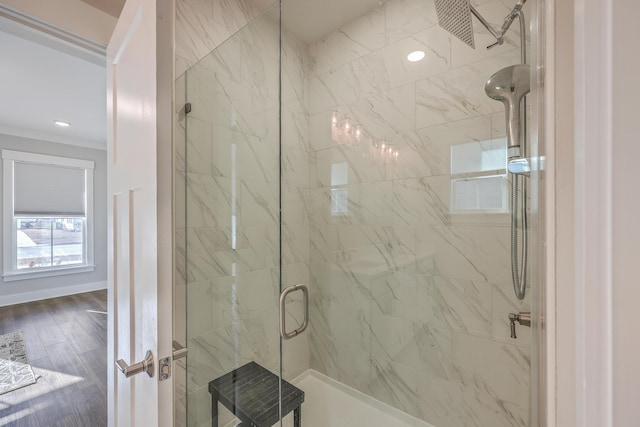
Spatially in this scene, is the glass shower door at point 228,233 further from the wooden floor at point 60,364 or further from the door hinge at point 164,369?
the wooden floor at point 60,364

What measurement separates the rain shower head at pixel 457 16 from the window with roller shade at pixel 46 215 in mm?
5638

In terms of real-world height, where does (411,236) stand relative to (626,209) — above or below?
below

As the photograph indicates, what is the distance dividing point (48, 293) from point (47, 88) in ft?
11.1

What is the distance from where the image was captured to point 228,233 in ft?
4.34

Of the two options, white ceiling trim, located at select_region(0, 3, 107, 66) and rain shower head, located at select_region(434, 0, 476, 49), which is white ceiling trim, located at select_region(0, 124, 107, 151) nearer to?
white ceiling trim, located at select_region(0, 3, 107, 66)

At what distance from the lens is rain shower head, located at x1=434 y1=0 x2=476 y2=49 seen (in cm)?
113

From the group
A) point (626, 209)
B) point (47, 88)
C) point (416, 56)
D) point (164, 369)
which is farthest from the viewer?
point (47, 88)

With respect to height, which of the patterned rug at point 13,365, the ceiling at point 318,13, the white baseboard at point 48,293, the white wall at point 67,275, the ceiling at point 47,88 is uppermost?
the ceiling at point 318,13

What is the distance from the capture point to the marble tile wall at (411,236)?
1.36m

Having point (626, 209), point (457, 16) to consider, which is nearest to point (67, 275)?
point (457, 16)

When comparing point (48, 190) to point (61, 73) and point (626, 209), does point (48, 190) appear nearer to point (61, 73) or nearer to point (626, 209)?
point (61, 73)

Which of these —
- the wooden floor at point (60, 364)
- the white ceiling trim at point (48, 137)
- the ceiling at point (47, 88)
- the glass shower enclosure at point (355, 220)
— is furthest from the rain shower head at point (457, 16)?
the white ceiling trim at point (48, 137)

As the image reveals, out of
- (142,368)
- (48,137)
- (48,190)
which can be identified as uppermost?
(48,137)

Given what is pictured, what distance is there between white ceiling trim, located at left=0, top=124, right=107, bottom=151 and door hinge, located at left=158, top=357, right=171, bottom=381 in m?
5.26
